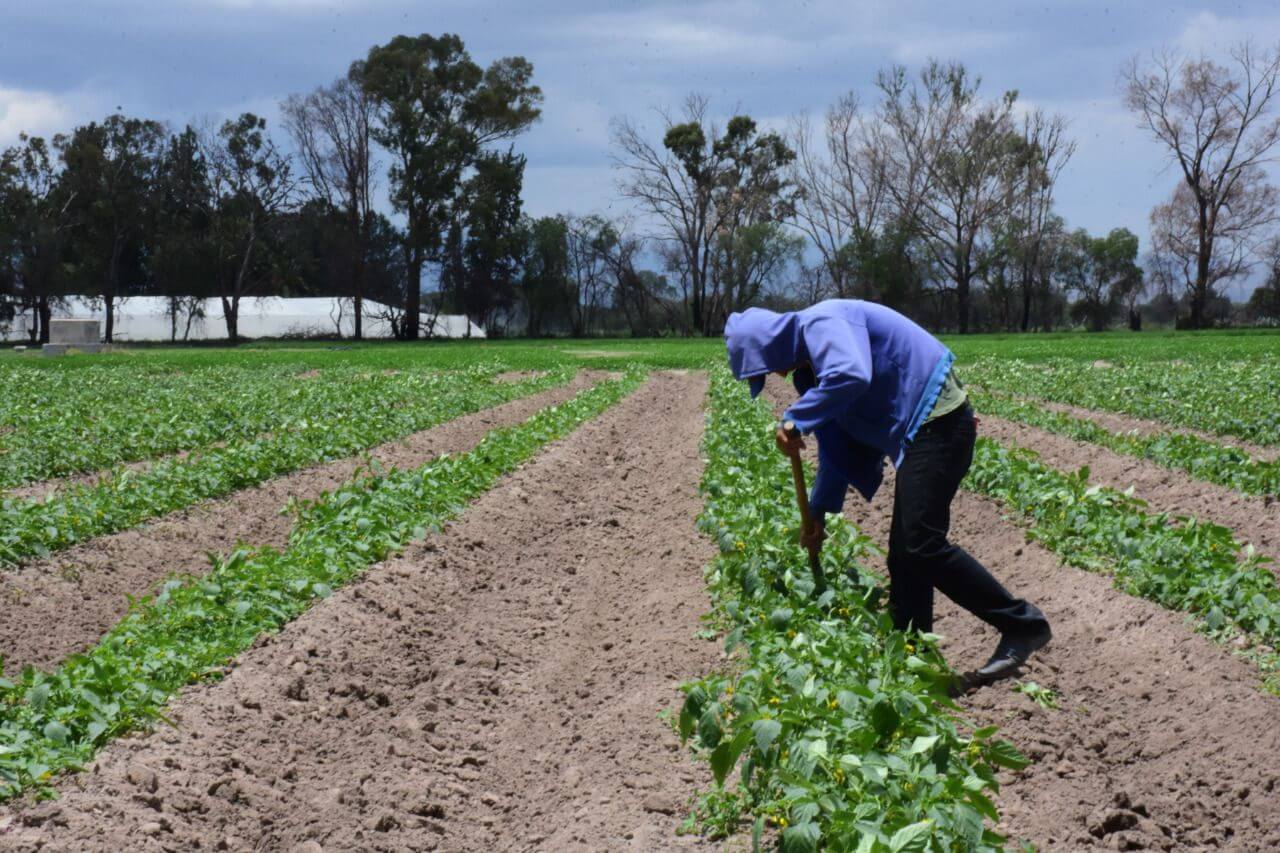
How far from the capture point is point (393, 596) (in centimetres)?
652

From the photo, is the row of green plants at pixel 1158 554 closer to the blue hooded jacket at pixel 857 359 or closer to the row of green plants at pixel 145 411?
the blue hooded jacket at pixel 857 359

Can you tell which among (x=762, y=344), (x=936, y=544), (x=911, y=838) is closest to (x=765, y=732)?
(x=911, y=838)

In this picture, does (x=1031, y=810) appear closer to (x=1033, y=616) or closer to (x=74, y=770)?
(x=1033, y=616)

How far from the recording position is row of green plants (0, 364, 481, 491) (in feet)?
37.7

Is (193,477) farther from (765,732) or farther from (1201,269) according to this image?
(1201,269)

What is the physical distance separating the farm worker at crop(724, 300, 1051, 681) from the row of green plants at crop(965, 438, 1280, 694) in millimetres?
1226

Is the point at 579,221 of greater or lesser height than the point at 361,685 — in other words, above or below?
above

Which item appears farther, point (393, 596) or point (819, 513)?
point (393, 596)

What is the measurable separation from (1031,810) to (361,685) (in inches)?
117

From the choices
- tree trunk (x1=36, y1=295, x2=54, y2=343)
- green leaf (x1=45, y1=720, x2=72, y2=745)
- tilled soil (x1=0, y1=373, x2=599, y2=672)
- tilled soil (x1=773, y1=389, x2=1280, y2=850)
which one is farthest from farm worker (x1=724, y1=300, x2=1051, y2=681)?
tree trunk (x1=36, y1=295, x2=54, y2=343)

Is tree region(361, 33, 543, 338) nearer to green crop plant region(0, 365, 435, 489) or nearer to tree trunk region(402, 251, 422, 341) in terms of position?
tree trunk region(402, 251, 422, 341)

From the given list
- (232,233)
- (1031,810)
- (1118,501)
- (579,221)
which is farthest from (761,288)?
(1031,810)

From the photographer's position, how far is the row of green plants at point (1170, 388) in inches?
516

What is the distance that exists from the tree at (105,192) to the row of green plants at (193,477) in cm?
4702
